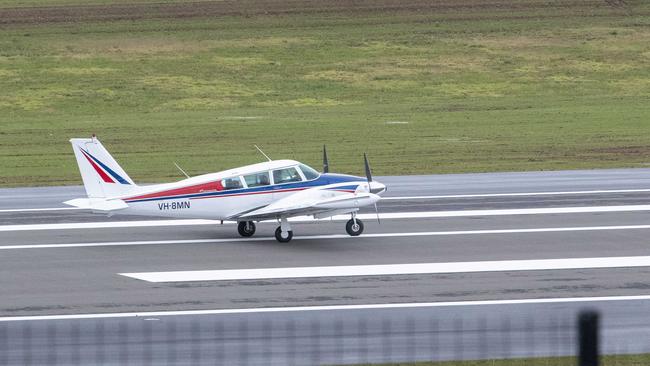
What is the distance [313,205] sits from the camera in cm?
2689

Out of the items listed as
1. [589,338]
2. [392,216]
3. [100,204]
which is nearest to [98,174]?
[100,204]

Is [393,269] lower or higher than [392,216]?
lower

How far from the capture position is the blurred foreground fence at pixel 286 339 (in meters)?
17.8

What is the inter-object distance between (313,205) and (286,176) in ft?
4.83

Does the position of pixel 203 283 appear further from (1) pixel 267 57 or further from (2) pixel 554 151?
(1) pixel 267 57

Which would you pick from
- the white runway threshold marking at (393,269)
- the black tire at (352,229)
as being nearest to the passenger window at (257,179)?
the black tire at (352,229)

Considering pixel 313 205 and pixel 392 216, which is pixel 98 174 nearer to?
pixel 313 205

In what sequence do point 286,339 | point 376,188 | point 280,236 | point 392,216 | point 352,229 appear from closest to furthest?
point 286,339 → point 376,188 → point 280,236 → point 352,229 → point 392,216

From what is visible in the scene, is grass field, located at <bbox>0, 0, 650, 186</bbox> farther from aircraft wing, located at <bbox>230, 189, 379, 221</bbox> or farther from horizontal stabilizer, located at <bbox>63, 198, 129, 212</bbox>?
aircraft wing, located at <bbox>230, 189, 379, 221</bbox>

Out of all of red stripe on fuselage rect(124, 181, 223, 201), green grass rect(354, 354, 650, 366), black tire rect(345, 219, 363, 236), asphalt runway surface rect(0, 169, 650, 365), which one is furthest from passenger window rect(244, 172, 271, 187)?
green grass rect(354, 354, 650, 366)

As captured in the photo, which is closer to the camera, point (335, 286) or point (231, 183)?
point (335, 286)

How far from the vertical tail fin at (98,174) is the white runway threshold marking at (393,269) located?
9.58ft

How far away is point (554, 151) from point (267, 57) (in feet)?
79.4

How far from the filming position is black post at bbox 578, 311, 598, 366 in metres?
9.87
